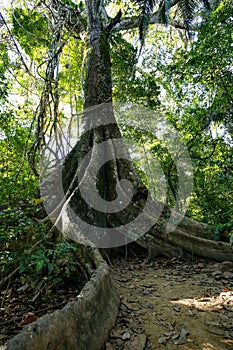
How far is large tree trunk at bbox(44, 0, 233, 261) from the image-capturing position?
4.18 metres

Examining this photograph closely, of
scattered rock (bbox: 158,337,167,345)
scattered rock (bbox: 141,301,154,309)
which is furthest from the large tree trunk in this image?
scattered rock (bbox: 158,337,167,345)

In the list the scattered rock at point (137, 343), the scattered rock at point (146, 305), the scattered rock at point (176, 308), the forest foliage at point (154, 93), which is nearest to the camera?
the scattered rock at point (137, 343)

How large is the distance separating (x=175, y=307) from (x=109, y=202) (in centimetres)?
237

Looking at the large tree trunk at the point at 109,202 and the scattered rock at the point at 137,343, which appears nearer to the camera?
the scattered rock at the point at 137,343

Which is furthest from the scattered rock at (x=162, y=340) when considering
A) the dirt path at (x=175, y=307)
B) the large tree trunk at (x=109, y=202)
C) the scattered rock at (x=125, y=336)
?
the large tree trunk at (x=109, y=202)

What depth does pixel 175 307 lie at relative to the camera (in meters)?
2.77

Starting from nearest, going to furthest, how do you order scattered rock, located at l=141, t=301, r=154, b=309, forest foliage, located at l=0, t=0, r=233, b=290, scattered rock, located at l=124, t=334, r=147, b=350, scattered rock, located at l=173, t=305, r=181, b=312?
scattered rock, located at l=124, t=334, r=147, b=350, scattered rock, located at l=173, t=305, r=181, b=312, scattered rock, located at l=141, t=301, r=154, b=309, forest foliage, located at l=0, t=0, r=233, b=290

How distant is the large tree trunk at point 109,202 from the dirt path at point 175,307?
345 mm

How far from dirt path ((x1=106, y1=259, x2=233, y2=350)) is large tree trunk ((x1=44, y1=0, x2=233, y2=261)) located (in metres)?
0.35

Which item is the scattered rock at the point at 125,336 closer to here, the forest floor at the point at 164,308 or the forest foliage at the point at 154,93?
the forest floor at the point at 164,308

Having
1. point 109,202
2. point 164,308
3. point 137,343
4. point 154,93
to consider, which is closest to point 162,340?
point 137,343

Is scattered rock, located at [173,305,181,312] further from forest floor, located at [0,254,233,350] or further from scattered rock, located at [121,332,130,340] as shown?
scattered rock, located at [121,332,130,340]

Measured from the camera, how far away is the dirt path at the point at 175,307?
218 cm

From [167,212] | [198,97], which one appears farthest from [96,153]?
[198,97]
